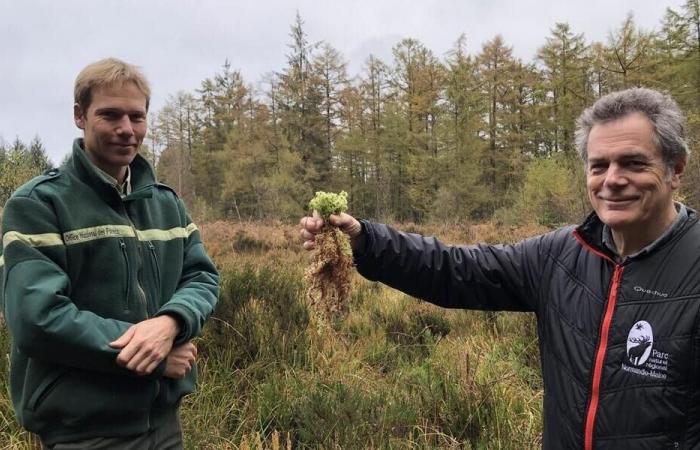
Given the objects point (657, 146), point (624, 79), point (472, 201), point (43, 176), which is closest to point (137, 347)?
point (43, 176)

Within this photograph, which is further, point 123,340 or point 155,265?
point 155,265

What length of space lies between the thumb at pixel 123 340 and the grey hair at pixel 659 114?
1.86 meters

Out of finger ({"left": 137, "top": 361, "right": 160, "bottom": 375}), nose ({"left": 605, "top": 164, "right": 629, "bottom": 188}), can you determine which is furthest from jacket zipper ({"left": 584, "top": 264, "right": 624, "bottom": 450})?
finger ({"left": 137, "top": 361, "right": 160, "bottom": 375})

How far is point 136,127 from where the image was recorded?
80.7 inches

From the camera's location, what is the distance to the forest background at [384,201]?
132 inches

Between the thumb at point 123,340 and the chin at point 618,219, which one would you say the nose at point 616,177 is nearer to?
the chin at point 618,219

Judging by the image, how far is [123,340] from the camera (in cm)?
175

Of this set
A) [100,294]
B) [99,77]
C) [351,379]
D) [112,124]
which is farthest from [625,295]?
[351,379]

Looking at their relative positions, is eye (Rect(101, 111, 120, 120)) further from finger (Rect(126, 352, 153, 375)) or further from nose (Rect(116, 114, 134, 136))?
finger (Rect(126, 352, 153, 375))

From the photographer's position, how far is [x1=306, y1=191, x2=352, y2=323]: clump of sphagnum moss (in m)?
2.16

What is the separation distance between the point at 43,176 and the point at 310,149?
3016 cm

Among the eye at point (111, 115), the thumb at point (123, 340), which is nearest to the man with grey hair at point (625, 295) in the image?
the thumb at point (123, 340)

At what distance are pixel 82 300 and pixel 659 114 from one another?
7.07 ft

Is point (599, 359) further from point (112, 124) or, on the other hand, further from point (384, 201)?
point (384, 201)
